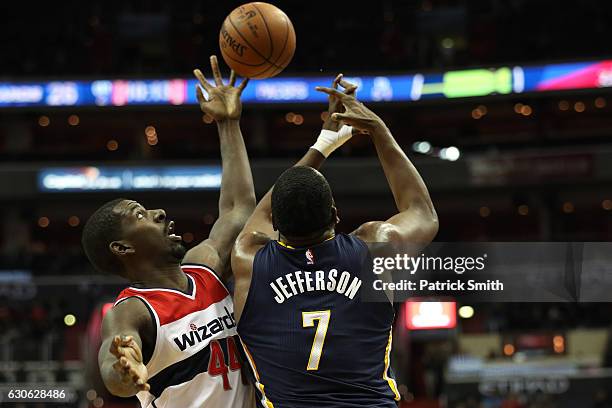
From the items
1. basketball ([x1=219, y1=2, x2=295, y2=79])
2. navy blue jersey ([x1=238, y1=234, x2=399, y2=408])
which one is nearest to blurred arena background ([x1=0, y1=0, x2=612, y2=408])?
basketball ([x1=219, y1=2, x2=295, y2=79])

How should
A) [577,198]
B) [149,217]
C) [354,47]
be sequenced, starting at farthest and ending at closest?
[354,47] → [577,198] → [149,217]

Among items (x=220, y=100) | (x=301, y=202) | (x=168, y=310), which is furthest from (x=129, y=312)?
(x=220, y=100)

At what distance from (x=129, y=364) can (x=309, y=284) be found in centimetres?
77

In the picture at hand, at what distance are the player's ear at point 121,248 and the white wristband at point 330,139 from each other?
94cm

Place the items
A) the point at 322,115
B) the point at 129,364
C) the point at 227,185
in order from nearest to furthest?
the point at 129,364, the point at 227,185, the point at 322,115

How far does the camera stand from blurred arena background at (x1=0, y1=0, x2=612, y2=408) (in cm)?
2136

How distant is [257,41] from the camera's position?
14.9ft

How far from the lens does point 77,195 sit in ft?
71.9

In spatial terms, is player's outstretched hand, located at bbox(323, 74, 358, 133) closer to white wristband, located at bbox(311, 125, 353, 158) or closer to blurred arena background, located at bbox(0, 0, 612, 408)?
white wristband, located at bbox(311, 125, 353, 158)

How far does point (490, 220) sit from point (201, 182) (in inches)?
357

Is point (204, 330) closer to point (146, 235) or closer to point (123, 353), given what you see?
point (146, 235)

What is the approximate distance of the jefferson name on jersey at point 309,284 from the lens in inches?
128

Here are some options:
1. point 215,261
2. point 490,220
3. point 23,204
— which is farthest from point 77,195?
point 215,261

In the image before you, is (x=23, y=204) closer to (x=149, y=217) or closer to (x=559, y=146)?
(x=559, y=146)
